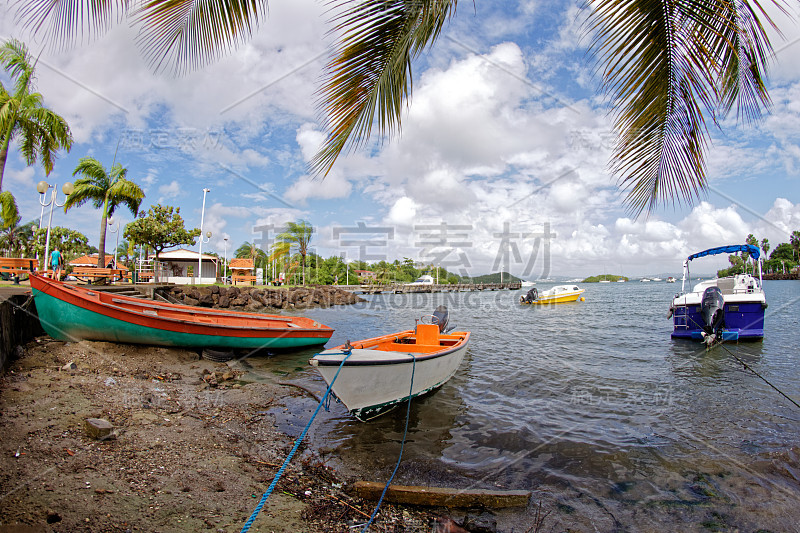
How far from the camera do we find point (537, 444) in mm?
6297

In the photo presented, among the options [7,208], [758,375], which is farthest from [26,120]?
[758,375]

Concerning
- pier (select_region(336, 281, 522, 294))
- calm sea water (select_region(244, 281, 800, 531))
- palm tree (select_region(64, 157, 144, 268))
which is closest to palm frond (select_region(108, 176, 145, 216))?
palm tree (select_region(64, 157, 144, 268))

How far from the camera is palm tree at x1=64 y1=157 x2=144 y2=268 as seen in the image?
23.8m

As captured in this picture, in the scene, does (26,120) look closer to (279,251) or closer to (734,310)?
(734,310)

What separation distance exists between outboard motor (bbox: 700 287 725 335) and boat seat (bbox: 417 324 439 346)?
11.9m

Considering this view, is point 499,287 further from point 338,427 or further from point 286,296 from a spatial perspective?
point 338,427

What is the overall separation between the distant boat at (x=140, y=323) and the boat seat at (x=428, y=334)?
15.8 feet

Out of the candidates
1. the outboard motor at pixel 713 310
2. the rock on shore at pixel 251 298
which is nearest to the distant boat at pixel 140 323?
the rock on shore at pixel 251 298

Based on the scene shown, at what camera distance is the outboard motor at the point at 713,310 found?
14.8 metres

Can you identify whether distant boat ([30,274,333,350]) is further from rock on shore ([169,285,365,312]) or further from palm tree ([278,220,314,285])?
palm tree ([278,220,314,285])

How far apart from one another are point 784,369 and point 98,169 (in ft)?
110

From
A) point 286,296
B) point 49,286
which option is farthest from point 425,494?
point 286,296

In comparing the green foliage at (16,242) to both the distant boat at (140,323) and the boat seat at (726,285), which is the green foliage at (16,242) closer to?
the distant boat at (140,323)

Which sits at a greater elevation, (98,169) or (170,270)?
(98,169)
